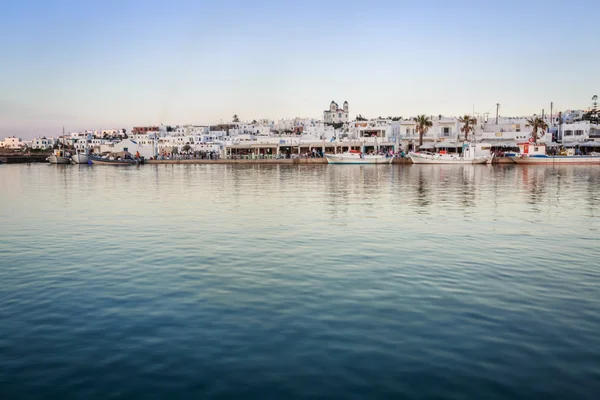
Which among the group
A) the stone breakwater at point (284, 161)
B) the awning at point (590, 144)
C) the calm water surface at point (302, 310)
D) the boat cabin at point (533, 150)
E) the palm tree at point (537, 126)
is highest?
the palm tree at point (537, 126)

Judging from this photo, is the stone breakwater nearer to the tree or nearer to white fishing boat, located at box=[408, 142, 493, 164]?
white fishing boat, located at box=[408, 142, 493, 164]

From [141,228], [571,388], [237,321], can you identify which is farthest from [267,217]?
[571,388]

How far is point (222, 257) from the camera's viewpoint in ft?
43.3

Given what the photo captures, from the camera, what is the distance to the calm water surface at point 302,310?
6.19 metres

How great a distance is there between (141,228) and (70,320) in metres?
10.3

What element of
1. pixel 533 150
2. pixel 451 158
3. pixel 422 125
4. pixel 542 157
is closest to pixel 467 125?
pixel 422 125

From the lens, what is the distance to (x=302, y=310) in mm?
8789

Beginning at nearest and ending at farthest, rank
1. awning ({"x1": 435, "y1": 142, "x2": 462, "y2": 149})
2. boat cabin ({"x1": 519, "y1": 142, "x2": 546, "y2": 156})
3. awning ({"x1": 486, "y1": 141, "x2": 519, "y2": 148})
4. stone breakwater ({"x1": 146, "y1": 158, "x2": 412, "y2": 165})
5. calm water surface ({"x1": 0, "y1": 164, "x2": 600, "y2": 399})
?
calm water surface ({"x1": 0, "y1": 164, "x2": 600, "y2": 399}) → boat cabin ({"x1": 519, "y1": 142, "x2": 546, "y2": 156}) → stone breakwater ({"x1": 146, "y1": 158, "x2": 412, "y2": 165}) → awning ({"x1": 435, "y1": 142, "x2": 462, "y2": 149}) → awning ({"x1": 486, "y1": 141, "x2": 519, "y2": 148})

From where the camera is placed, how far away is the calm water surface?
619 cm

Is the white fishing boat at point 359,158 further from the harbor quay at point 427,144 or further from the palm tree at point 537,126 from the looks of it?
the palm tree at point 537,126

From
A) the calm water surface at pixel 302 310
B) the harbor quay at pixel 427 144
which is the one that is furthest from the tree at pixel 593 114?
the calm water surface at pixel 302 310

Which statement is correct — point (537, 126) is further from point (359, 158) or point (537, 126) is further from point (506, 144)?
point (359, 158)

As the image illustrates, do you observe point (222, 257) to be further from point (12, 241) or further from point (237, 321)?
point (12, 241)

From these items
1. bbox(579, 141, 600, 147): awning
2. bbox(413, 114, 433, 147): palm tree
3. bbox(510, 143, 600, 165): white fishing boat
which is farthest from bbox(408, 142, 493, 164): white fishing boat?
bbox(579, 141, 600, 147): awning
